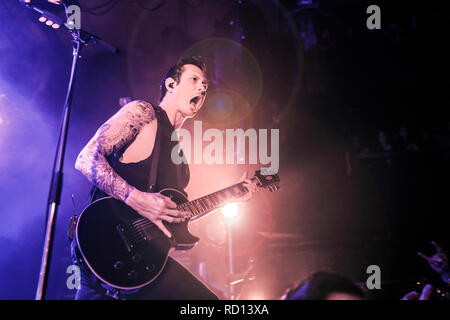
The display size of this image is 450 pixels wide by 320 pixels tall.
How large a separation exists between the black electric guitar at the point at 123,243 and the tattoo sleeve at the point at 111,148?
13cm

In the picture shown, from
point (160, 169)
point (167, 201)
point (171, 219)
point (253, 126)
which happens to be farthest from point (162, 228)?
point (253, 126)

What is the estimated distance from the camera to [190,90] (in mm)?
3121

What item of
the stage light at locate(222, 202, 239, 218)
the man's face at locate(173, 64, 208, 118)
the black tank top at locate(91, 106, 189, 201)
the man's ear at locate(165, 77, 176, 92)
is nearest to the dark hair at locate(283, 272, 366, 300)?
the black tank top at locate(91, 106, 189, 201)

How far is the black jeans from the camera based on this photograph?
7.19ft

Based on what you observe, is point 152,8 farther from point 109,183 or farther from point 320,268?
point 320,268

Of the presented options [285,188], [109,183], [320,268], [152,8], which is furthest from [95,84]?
[320,268]

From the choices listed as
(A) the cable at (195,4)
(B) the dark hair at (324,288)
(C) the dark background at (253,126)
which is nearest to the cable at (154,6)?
(C) the dark background at (253,126)

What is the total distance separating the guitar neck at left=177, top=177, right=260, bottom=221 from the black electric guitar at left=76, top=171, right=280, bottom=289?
85 mm

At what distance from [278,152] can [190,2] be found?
2.76 m

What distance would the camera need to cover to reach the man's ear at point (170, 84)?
317cm

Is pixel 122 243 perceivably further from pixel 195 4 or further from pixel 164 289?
pixel 195 4

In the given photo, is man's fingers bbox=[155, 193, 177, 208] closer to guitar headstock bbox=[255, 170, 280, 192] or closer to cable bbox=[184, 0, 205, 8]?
guitar headstock bbox=[255, 170, 280, 192]

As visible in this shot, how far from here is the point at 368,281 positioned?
152 inches

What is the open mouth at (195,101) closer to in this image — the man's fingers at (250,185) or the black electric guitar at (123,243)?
the man's fingers at (250,185)
